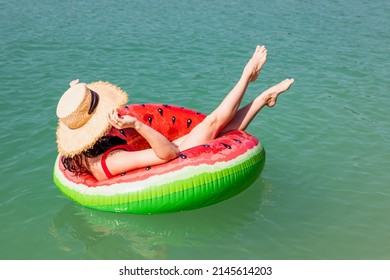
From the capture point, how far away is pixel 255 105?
5.39 m

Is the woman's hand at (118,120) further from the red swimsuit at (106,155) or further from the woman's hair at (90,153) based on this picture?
the red swimsuit at (106,155)

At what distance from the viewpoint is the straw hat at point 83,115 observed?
443 cm

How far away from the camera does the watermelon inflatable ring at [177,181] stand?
187 inches

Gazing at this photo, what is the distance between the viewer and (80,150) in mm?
4465

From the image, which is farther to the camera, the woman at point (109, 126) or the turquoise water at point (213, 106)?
the turquoise water at point (213, 106)

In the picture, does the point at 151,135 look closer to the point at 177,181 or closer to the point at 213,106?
the point at 177,181

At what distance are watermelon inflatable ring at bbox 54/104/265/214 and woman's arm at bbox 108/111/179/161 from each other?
0.38 feet

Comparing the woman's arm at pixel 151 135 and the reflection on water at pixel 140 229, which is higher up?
the woman's arm at pixel 151 135

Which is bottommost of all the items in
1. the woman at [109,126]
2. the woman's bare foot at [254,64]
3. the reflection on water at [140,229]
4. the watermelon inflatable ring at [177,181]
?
the reflection on water at [140,229]

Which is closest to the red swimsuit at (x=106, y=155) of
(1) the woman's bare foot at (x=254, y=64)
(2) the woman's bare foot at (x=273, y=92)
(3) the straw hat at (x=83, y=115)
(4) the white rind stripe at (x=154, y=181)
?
(4) the white rind stripe at (x=154, y=181)

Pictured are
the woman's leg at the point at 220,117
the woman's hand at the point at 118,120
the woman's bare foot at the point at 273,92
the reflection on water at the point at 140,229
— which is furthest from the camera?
the woman's bare foot at the point at 273,92

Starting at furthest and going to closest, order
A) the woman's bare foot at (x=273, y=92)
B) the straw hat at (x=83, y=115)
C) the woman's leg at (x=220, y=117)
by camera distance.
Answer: the woman's bare foot at (x=273, y=92) → the woman's leg at (x=220, y=117) → the straw hat at (x=83, y=115)

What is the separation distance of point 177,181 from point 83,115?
105cm
